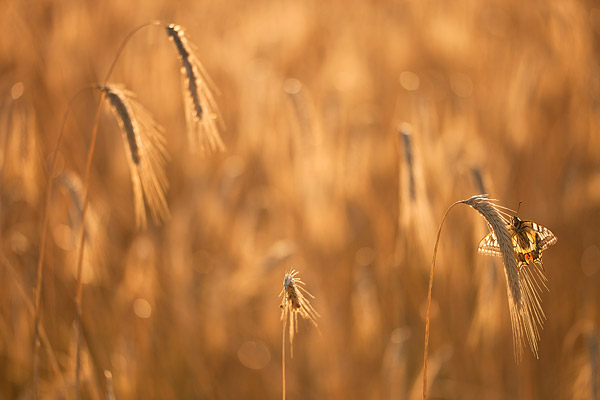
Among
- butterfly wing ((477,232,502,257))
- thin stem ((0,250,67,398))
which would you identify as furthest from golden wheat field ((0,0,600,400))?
butterfly wing ((477,232,502,257))

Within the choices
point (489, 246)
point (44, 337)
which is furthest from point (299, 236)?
point (489, 246)

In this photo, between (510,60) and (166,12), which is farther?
(166,12)

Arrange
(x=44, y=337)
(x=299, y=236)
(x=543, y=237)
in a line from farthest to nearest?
(x=299, y=236) → (x=44, y=337) → (x=543, y=237)

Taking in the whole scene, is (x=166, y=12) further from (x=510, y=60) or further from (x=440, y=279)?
(x=440, y=279)

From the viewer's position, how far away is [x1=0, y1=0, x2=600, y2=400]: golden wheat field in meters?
1.34

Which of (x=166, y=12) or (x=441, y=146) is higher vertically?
(x=166, y=12)

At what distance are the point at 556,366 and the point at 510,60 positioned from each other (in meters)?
1.71

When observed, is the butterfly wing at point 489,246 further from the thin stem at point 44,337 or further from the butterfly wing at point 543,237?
the thin stem at point 44,337

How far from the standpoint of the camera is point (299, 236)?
82.0 inches

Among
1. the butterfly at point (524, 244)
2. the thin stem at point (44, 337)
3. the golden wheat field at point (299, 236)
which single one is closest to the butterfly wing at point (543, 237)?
the butterfly at point (524, 244)

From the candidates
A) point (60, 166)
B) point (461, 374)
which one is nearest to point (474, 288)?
point (461, 374)

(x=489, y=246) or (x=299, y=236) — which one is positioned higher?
(x=299, y=236)

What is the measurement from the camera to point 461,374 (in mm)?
1797

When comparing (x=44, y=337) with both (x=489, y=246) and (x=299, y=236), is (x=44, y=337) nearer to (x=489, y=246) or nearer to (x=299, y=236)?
(x=489, y=246)
